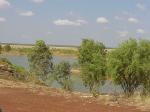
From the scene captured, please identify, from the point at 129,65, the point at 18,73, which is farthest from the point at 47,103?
the point at 18,73

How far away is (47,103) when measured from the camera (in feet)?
66.1

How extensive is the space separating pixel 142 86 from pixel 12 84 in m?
18.1

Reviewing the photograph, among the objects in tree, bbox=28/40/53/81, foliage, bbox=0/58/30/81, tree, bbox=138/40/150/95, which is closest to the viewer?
foliage, bbox=0/58/30/81

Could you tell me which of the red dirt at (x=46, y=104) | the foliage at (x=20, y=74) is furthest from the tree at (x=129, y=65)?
the red dirt at (x=46, y=104)

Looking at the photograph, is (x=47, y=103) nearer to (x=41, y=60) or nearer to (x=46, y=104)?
(x=46, y=104)

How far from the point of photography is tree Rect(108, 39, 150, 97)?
38781mm

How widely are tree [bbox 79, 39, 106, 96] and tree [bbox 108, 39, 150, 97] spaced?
7357 millimetres

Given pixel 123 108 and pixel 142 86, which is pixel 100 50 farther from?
pixel 123 108

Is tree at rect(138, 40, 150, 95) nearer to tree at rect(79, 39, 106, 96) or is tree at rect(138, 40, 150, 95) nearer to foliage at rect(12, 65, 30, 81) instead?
tree at rect(79, 39, 106, 96)

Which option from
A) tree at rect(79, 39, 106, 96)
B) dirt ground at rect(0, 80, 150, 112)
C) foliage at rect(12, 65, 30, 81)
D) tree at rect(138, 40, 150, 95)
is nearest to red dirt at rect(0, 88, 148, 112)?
dirt ground at rect(0, 80, 150, 112)

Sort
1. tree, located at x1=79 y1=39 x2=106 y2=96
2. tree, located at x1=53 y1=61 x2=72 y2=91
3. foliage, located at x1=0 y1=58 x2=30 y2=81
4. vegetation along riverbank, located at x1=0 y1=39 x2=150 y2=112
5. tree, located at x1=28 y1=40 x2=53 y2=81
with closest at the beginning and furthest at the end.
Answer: vegetation along riverbank, located at x1=0 y1=39 x2=150 y2=112, foliage, located at x1=0 y1=58 x2=30 y2=81, tree, located at x1=79 y1=39 x2=106 y2=96, tree, located at x1=53 y1=61 x2=72 y2=91, tree, located at x1=28 y1=40 x2=53 y2=81

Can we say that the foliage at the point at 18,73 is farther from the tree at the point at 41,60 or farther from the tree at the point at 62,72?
the tree at the point at 41,60

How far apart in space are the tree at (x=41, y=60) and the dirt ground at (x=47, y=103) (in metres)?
34.9

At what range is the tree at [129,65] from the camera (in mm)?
38781
